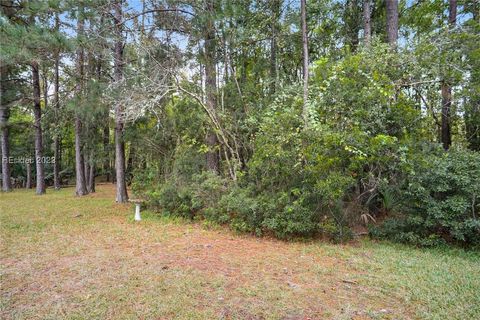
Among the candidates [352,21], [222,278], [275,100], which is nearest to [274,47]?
[352,21]

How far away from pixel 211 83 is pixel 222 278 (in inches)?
199

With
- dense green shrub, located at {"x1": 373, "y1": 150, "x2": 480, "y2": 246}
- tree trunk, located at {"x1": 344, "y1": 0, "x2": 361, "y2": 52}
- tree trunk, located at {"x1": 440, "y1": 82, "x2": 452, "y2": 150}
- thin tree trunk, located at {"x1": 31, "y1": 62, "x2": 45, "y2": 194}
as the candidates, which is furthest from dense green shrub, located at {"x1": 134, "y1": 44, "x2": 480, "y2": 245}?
thin tree trunk, located at {"x1": 31, "y1": 62, "x2": 45, "y2": 194}

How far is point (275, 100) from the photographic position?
580 cm

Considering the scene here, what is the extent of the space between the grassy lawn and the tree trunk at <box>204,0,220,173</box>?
2247 mm

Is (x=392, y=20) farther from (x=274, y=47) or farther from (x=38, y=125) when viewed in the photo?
(x=38, y=125)

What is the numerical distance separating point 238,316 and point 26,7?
6535 mm

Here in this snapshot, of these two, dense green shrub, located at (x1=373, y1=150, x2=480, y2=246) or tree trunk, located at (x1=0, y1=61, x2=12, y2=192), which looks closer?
dense green shrub, located at (x1=373, y1=150, x2=480, y2=246)

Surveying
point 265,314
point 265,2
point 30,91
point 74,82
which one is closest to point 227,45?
point 265,2

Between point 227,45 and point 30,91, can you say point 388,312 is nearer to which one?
point 227,45

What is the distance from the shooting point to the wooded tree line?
4.50m

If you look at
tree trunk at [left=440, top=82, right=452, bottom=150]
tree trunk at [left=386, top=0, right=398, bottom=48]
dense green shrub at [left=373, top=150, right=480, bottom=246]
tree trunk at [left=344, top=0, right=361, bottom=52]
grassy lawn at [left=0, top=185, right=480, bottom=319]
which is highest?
tree trunk at [left=344, top=0, right=361, bottom=52]

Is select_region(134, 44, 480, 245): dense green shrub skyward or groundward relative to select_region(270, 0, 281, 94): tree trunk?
groundward

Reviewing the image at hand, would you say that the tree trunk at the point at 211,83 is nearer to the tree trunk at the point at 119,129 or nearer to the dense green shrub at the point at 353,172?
the dense green shrub at the point at 353,172

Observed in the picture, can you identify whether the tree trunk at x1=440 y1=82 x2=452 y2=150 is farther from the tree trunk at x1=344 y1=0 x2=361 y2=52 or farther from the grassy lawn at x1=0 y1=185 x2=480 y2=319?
the grassy lawn at x1=0 y1=185 x2=480 y2=319
